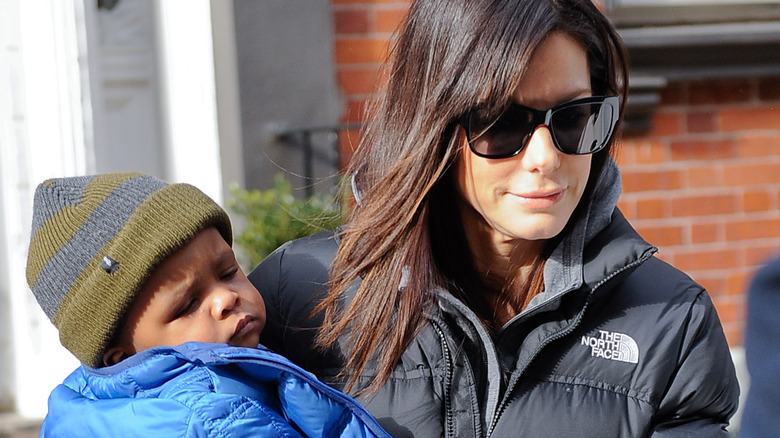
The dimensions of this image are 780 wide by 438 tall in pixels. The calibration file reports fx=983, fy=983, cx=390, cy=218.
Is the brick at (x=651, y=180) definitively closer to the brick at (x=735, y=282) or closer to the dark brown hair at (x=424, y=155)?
the brick at (x=735, y=282)

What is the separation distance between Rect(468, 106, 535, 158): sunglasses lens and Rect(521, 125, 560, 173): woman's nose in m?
0.01

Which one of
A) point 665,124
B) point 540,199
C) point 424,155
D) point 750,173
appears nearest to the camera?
point 540,199

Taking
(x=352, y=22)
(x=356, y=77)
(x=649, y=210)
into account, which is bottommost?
(x=649, y=210)

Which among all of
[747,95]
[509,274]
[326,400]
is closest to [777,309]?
[326,400]

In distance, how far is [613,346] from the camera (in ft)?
5.61

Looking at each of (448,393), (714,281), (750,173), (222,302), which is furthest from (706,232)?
(222,302)

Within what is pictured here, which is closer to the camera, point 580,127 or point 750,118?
point 580,127

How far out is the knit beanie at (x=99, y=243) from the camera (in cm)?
170

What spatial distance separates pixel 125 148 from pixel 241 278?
250cm

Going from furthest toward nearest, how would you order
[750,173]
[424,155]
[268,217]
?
[750,173], [268,217], [424,155]

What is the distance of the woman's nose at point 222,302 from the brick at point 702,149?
282cm

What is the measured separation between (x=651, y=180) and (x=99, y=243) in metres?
2.87

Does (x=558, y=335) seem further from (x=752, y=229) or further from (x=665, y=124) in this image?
(x=752, y=229)

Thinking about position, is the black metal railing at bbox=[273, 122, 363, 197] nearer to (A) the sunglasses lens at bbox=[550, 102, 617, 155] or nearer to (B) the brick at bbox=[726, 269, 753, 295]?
(B) the brick at bbox=[726, 269, 753, 295]
